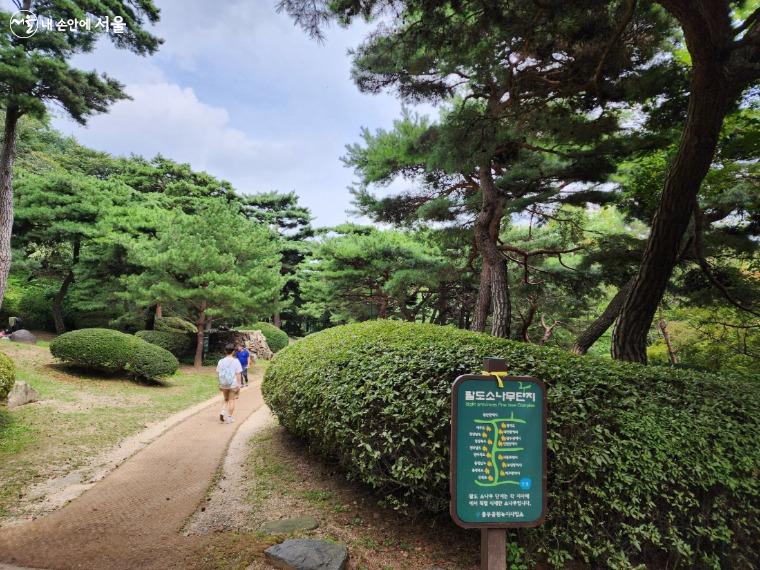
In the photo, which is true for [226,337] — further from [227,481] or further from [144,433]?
[227,481]

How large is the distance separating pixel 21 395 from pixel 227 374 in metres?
3.33

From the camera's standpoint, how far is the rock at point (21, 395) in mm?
6202

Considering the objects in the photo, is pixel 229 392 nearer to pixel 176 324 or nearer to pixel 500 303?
pixel 500 303

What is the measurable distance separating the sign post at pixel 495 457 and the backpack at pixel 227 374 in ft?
18.6

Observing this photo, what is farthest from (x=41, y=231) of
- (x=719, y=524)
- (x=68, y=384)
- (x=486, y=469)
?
(x=719, y=524)

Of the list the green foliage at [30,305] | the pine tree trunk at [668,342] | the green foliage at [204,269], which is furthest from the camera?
the green foliage at [30,305]

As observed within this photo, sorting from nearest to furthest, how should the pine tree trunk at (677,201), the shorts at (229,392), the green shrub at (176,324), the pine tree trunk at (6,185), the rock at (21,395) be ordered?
the pine tree trunk at (677,201) → the rock at (21,395) → the shorts at (229,392) → the pine tree trunk at (6,185) → the green shrub at (176,324)

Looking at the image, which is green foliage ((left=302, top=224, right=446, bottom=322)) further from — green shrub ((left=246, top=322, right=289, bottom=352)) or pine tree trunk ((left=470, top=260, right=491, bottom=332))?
green shrub ((left=246, top=322, right=289, bottom=352))

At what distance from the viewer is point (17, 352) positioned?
9.52 m

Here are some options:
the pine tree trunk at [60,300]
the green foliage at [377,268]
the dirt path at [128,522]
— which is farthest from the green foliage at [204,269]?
the dirt path at [128,522]

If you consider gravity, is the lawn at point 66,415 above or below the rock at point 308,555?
below

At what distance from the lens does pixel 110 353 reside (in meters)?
9.07

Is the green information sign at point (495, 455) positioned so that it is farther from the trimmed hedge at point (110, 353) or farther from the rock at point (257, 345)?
the rock at point (257, 345)

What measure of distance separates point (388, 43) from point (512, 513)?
510 cm
